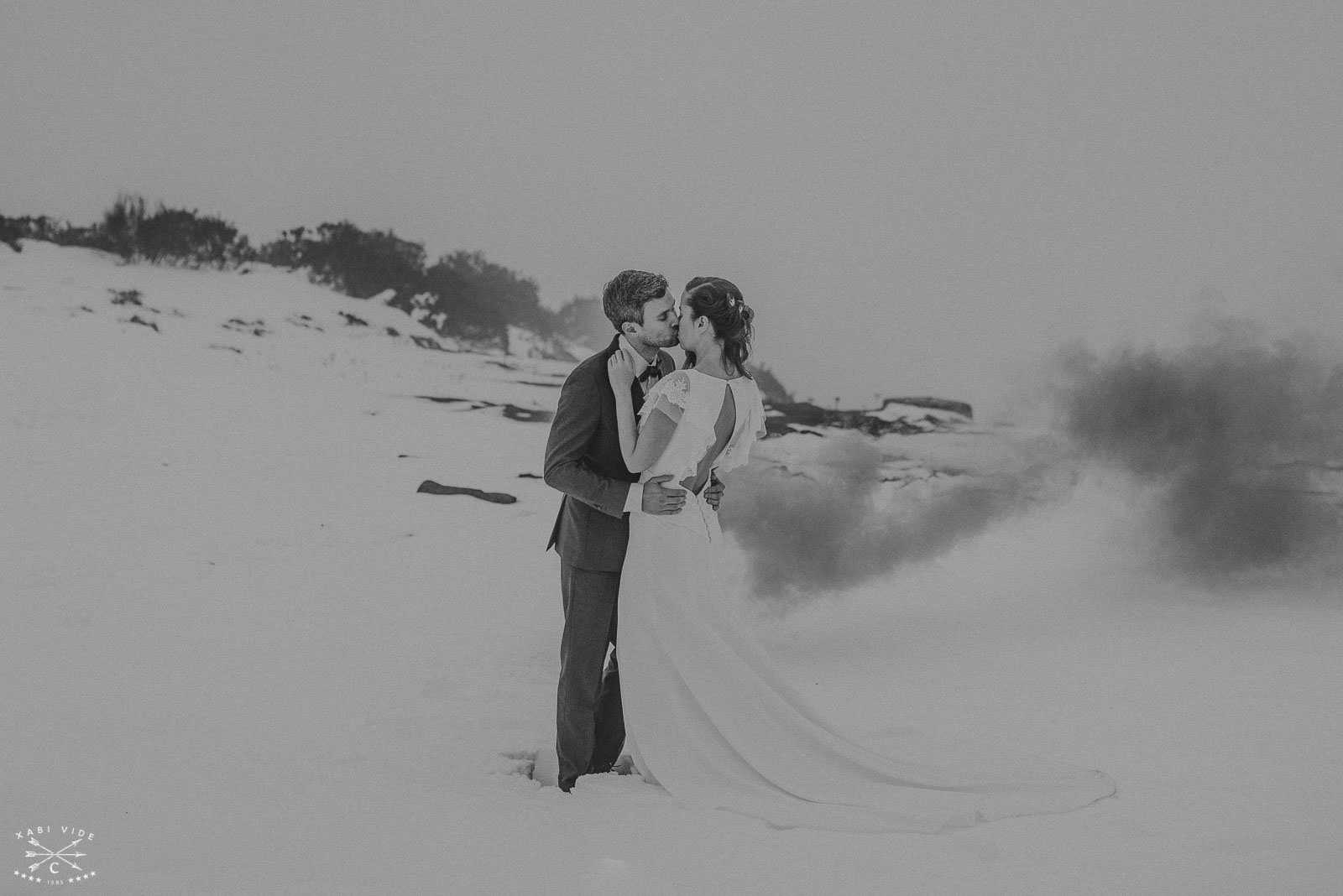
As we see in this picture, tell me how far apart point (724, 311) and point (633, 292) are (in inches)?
9.3

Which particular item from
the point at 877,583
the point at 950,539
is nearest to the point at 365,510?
the point at 877,583

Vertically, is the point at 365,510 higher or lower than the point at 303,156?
lower

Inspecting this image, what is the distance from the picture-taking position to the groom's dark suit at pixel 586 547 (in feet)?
8.59

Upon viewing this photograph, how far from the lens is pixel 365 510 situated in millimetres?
5680

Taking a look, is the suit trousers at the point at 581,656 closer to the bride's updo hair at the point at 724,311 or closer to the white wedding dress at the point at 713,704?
the white wedding dress at the point at 713,704

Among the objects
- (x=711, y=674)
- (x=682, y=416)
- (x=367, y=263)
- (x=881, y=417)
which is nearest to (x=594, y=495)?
(x=682, y=416)

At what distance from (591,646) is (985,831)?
3.45ft

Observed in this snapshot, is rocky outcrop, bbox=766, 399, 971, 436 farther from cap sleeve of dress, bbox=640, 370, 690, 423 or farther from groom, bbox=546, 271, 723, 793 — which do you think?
cap sleeve of dress, bbox=640, 370, 690, 423

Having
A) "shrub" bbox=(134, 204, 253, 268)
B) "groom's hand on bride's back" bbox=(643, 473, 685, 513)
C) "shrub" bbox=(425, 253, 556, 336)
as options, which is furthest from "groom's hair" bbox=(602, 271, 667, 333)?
"shrub" bbox=(134, 204, 253, 268)

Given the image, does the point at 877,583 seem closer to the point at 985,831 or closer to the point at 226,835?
the point at 985,831

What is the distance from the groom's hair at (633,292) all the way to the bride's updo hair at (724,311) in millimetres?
78

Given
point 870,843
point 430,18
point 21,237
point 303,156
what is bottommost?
point 870,843

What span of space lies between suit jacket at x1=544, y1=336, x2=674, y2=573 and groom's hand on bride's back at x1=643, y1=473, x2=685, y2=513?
5cm

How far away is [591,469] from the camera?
2.68 meters
